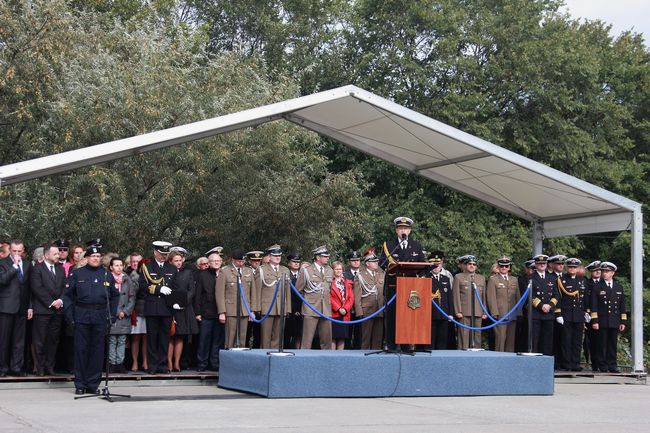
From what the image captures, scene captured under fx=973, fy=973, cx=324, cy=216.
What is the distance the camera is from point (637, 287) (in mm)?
14852

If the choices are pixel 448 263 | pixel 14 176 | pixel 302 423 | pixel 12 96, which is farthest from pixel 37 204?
pixel 448 263

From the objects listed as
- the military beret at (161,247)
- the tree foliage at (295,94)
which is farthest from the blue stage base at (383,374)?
the tree foliage at (295,94)

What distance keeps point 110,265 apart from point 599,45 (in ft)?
88.1

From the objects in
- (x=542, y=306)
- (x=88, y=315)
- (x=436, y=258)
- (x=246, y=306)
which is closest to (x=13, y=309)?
(x=88, y=315)

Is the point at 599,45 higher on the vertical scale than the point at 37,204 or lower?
higher

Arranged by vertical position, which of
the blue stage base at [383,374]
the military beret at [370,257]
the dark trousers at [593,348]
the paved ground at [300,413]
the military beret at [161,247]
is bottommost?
the paved ground at [300,413]

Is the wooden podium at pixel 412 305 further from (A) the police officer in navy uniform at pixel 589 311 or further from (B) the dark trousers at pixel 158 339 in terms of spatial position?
(A) the police officer in navy uniform at pixel 589 311

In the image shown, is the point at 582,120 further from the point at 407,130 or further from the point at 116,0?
the point at 407,130

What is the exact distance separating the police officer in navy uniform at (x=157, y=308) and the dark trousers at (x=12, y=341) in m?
1.61

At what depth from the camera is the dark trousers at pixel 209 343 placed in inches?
544

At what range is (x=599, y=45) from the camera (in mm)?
35625

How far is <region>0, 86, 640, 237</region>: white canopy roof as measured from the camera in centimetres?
1206

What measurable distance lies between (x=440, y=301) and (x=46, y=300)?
19.4 feet

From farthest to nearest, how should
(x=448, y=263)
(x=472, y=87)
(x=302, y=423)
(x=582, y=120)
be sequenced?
(x=582, y=120), (x=472, y=87), (x=448, y=263), (x=302, y=423)
